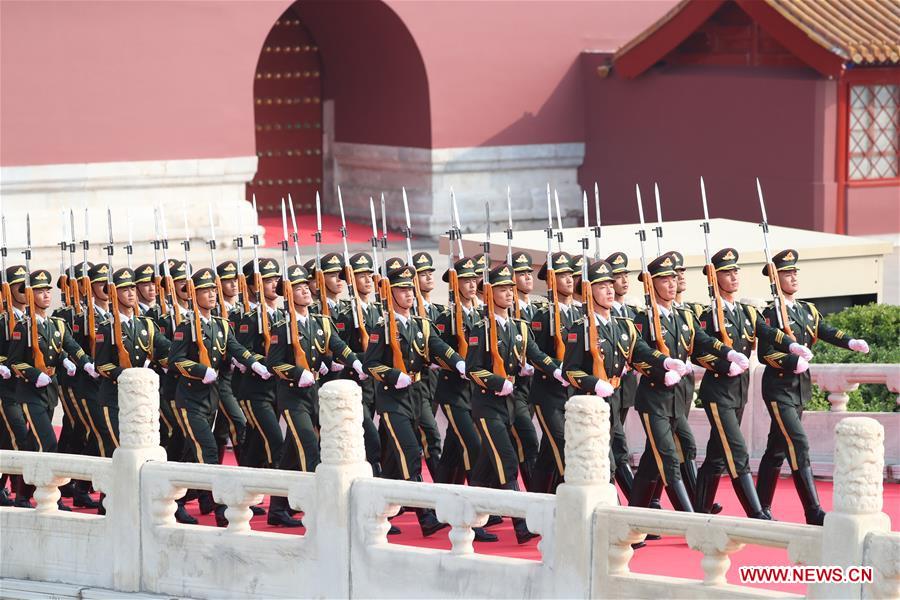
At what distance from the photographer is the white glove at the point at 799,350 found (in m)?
9.85

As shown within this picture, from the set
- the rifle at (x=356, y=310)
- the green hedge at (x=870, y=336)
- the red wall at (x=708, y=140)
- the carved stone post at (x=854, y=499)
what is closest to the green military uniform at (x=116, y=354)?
the rifle at (x=356, y=310)

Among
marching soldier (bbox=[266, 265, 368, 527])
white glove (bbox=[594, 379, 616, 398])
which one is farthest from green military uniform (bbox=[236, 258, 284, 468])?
white glove (bbox=[594, 379, 616, 398])

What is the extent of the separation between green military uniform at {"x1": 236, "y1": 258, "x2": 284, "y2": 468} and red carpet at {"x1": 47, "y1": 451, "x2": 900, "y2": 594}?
1.19ft

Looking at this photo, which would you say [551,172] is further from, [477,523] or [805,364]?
[477,523]

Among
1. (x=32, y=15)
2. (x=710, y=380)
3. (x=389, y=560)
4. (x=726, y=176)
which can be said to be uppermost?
(x=32, y=15)

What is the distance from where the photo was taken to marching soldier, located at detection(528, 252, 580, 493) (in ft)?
32.3

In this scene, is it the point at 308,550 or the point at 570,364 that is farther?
the point at 570,364

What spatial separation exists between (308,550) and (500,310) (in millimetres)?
2013

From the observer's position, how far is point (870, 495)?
7422mm

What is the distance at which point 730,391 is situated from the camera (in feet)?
32.6

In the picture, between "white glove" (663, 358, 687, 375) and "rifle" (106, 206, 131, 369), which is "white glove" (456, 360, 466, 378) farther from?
"rifle" (106, 206, 131, 369)

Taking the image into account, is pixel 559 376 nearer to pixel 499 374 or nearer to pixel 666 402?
pixel 499 374

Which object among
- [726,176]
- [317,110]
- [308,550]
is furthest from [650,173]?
[308,550]
